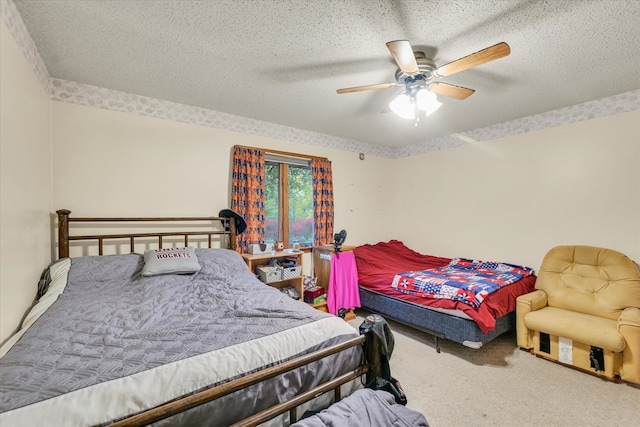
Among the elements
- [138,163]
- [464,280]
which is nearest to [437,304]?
[464,280]

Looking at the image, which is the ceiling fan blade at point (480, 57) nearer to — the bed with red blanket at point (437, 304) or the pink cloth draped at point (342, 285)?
the bed with red blanket at point (437, 304)

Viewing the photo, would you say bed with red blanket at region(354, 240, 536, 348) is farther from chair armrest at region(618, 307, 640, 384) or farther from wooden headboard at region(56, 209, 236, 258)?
wooden headboard at region(56, 209, 236, 258)

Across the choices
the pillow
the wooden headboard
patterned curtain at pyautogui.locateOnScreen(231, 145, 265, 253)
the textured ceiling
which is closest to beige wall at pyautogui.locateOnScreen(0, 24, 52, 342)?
the wooden headboard

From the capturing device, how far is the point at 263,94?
2.80 m

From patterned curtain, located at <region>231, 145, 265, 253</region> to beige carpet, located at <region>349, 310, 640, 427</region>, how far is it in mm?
2027

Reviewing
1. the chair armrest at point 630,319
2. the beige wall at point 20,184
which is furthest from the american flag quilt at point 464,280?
the beige wall at point 20,184

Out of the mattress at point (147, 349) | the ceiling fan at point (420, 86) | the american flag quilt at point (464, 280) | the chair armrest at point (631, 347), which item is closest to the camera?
the mattress at point (147, 349)

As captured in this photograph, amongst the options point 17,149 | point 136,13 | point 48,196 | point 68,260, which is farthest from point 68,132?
point 136,13

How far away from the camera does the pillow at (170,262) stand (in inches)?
92.7

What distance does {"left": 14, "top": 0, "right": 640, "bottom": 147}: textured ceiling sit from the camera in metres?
1.66

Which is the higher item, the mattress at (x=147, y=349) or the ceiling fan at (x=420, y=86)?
the ceiling fan at (x=420, y=86)

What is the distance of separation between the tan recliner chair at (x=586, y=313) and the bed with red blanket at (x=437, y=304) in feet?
0.57

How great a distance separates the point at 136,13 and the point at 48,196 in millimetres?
1704

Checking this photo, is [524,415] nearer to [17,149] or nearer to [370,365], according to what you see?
[370,365]
